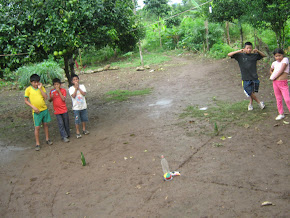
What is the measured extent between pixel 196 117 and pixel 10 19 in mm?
5136

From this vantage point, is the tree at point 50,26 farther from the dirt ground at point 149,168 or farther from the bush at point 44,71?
the bush at point 44,71

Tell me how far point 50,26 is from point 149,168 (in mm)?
3944

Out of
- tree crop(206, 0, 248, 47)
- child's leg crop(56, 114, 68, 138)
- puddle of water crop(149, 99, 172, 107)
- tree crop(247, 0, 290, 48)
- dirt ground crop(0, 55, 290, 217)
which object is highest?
tree crop(206, 0, 248, 47)

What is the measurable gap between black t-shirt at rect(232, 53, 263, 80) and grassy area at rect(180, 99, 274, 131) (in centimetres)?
88

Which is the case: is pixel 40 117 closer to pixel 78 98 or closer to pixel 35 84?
pixel 35 84

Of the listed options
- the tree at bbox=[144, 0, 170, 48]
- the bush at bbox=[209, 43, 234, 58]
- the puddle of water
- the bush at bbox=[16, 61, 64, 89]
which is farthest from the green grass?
the tree at bbox=[144, 0, 170, 48]

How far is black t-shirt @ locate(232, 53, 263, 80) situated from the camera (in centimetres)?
665

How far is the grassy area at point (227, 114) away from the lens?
21.1 ft

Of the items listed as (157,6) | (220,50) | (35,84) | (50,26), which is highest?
(157,6)

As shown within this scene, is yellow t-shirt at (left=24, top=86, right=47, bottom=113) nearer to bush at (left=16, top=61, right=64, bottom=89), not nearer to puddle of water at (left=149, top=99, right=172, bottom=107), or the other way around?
puddle of water at (left=149, top=99, right=172, bottom=107)

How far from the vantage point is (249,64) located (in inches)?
263

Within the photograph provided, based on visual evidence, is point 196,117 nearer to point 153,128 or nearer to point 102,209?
point 153,128

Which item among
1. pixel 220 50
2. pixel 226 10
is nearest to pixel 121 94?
pixel 226 10

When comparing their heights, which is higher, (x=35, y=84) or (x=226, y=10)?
(x=226, y=10)
